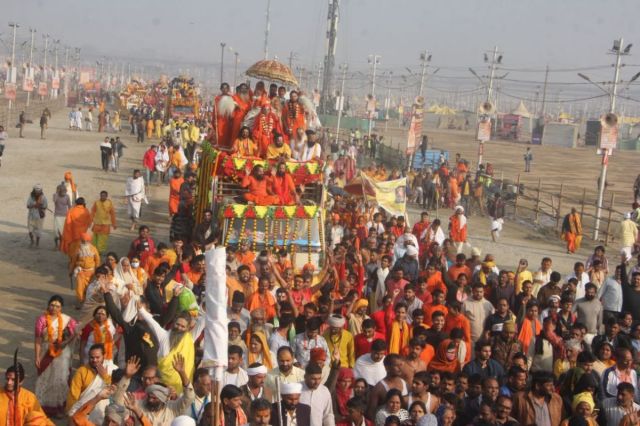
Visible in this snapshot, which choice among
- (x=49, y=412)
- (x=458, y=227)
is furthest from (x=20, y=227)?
(x=49, y=412)

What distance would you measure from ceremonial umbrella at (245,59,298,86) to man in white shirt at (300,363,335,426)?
9.59 metres

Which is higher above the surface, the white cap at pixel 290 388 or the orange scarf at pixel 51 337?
the white cap at pixel 290 388

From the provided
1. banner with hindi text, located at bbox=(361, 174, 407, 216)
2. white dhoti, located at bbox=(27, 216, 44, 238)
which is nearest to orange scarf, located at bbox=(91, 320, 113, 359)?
white dhoti, located at bbox=(27, 216, 44, 238)

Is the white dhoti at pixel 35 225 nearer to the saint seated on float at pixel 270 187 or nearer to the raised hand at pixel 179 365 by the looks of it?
the saint seated on float at pixel 270 187

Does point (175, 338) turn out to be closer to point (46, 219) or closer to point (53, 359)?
point (53, 359)

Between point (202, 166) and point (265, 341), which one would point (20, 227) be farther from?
point (265, 341)

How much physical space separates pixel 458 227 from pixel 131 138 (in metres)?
34.1

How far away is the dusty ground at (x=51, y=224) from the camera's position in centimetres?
1401

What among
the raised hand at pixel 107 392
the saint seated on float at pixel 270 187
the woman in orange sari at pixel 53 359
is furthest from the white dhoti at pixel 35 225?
the raised hand at pixel 107 392

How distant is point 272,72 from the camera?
1658 cm

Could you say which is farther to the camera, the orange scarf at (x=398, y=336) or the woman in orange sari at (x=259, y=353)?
the orange scarf at (x=398, y=336)

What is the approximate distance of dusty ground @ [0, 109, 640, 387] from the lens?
46.0ft

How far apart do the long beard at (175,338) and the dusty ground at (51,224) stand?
2.82 meters

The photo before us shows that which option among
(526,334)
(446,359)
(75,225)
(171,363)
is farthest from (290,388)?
(75,225)
